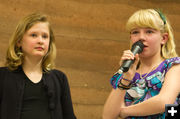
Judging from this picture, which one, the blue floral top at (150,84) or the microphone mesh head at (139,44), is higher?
the microphone mesh head at (139,44)

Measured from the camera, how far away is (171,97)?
39.2 inches

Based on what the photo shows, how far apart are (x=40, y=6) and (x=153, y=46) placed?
0.80 metres

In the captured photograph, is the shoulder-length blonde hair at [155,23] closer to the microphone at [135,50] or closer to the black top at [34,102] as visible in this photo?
the microphone at [135,50]

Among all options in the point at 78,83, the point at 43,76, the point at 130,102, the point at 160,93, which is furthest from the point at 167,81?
the point at 78,83

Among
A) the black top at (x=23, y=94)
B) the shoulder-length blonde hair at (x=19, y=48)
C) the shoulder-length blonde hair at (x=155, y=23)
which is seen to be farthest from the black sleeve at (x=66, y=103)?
the shoulder-length blonde hair at (x=155, y=23)

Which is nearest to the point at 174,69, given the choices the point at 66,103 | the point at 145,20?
the point at 145,20

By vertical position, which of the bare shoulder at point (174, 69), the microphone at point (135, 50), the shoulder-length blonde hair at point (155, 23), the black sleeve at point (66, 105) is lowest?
the black sleeve at point (66, 105)

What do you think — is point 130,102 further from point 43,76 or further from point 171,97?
point 43,76

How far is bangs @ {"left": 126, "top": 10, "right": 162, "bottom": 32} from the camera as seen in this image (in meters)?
1.07

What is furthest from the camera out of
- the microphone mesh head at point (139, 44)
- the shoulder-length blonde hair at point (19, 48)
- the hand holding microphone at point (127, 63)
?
the shoulder-length blonde hair at point (19, 48)

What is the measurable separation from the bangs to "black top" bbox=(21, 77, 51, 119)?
0.42m

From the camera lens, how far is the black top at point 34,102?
1111 millimetres

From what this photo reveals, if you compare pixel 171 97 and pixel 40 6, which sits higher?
pixel 40 6

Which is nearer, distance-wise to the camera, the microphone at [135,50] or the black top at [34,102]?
the microphone at [135,50]
